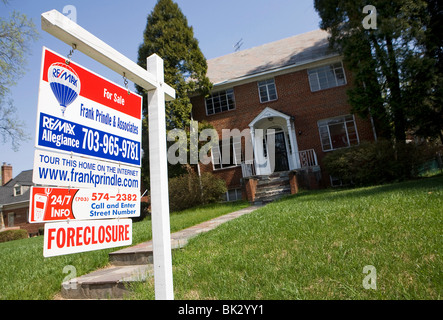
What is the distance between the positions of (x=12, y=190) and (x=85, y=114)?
127 feet

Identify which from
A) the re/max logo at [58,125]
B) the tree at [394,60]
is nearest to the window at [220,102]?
the tree at [394,60]

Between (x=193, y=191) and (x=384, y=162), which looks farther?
(x=193, y=191)

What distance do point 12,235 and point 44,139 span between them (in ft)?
86.5

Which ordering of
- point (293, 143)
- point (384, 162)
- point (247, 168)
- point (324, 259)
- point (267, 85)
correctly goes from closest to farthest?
point (324, 259)
point (384, 162)
point (247, 168)
point (293, 143)
point (267, 85)

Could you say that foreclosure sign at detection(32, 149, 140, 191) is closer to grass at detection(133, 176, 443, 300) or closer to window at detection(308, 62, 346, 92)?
grass at detection(133, 176, 443, 300)

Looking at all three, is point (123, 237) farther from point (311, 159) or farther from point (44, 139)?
point (311, 159)

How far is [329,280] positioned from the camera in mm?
2355

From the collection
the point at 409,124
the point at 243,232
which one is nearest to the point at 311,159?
the point at 409,124

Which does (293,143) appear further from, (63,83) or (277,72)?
(63,83)

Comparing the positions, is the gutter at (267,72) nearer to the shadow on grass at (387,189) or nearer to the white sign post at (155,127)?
the shadow on grass at (387,189)

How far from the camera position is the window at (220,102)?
16.6 meters

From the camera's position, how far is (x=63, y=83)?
1714mm

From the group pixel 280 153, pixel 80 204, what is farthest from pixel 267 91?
pixel 80 204

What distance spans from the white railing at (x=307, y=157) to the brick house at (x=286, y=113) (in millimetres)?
49
